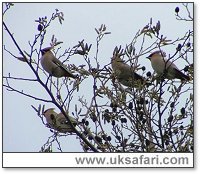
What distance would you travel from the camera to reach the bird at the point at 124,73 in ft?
20.6

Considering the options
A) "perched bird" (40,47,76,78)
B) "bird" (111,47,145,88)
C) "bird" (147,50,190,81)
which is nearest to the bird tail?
"bird" (147,50,190,81)

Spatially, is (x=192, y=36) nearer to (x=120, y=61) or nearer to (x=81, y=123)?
(x=120, y=61)

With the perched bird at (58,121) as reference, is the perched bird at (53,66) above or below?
above

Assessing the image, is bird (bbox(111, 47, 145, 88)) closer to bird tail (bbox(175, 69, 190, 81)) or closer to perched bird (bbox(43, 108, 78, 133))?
bird tail (bbox(175, 69, 190, 81))

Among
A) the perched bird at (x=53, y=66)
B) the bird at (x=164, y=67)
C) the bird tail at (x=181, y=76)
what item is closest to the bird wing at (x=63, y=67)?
the perched bird at (x=53, y=66)

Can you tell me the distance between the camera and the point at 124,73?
6379 mm

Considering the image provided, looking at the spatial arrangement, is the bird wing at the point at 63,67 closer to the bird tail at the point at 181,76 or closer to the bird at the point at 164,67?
the bird at the point at 164,67

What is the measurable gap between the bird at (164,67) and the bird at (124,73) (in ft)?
0.43

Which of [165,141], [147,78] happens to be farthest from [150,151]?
[147,78]

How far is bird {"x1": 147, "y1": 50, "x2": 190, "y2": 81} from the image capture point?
6316 mm

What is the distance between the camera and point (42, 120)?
6.22 metres

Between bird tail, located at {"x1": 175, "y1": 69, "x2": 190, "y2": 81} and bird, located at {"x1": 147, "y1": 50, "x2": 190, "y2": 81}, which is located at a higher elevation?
bird, located at {"x1": 147, "y1": 50, "x2": 190, "y2": 81}

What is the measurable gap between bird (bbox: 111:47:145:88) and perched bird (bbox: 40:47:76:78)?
0.28 m

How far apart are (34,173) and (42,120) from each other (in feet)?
1.11
